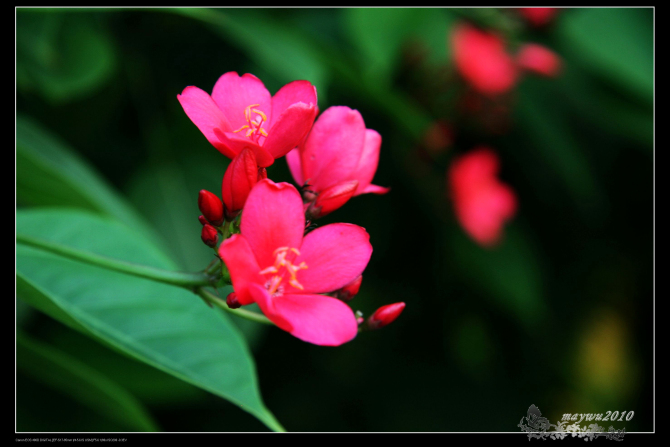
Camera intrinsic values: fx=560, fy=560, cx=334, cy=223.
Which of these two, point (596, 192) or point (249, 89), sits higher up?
point (249, 89)

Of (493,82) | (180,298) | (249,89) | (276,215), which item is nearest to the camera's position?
(276,215)

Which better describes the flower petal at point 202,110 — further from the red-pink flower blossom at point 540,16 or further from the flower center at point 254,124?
the red-pink flower blossom at point 540,16

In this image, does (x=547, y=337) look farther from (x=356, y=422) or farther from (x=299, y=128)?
(x=299, y=128)

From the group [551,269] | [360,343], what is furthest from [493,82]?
[360,343]

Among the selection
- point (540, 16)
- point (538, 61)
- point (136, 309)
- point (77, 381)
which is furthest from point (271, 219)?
point (540, 16)

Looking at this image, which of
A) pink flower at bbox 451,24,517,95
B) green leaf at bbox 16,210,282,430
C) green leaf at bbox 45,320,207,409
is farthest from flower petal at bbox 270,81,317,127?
pink flower at bbox 451,24,517,95

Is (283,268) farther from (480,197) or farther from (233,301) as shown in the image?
(480,197)

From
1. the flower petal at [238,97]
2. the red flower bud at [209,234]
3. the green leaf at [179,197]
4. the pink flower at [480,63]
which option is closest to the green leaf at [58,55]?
the green leaf at [179,197]

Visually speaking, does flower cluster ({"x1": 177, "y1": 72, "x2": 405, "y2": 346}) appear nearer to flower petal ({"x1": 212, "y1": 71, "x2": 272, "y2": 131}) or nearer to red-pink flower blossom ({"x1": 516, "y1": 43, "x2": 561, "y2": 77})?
flower petal ({"x1": 212, "y1": 71, "x2": 272, "y2": 131})
